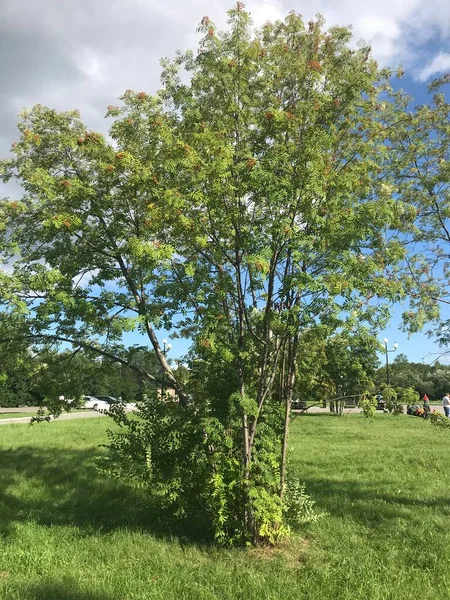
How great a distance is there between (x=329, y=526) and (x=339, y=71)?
18.9ft

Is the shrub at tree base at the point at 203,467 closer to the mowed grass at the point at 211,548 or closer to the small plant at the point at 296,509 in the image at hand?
the small plant at the point at 296,509

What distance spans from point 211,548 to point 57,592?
1.70m

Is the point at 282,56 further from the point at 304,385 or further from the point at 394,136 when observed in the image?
the point at 304,385

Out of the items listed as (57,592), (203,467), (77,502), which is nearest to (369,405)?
(203,467)

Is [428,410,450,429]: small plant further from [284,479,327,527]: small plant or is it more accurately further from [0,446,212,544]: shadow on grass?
[0,446,212,544]: shadow on grass

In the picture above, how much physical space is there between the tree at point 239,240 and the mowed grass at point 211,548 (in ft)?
1.67

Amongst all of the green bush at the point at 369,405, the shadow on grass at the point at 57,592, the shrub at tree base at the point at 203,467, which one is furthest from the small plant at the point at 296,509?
the shadow on grass at the point at 57,592

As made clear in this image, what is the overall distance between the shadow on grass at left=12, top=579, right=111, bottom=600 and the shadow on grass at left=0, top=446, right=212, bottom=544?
147cm

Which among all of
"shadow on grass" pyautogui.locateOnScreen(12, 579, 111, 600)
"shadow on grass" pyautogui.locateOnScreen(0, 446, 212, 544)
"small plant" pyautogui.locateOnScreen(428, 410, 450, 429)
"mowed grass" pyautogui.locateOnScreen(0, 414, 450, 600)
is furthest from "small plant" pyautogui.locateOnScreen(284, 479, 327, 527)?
"shadow on grass" pyautogui.locateOnScreen(12, 579, 111, 600)

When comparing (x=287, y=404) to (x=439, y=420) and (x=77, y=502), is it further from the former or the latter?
(x=77, y=502)

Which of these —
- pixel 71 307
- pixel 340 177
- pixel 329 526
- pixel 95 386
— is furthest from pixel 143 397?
pixel 340 177

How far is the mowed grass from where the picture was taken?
4090 millimetres

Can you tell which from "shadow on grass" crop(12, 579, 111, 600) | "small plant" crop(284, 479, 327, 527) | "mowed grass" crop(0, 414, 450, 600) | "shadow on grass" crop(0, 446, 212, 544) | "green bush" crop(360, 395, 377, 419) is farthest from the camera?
"shadow on grass" crop(0, 446, 212, 544)

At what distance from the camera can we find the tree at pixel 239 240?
4.91 meters
